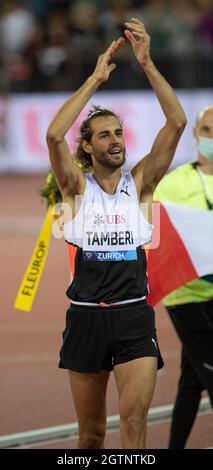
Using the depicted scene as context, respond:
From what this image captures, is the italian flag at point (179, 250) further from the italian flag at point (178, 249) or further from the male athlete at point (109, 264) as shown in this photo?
the male athlete at point (109, 264)

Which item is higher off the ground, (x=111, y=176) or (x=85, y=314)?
(x=111, y=176)

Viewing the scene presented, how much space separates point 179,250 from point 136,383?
5.96ft

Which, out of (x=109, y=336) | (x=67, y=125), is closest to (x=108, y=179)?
(x=67, y=125)

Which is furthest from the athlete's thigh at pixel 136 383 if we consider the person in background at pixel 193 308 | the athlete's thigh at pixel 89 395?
the person in background at pixel 193 308

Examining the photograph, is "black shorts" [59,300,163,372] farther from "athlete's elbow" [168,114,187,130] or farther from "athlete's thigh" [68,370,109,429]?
"athlete's elbow" [168,114,187,130]

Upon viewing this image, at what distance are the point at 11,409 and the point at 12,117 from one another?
14.5 meters

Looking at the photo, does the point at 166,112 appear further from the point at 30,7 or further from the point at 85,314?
the point at 30,7

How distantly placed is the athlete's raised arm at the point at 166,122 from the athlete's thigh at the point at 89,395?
3.38 feet

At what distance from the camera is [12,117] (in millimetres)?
22312

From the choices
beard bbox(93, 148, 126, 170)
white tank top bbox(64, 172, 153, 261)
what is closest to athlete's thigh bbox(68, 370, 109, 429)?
white tank top bbox(64, 172, 153, 261)

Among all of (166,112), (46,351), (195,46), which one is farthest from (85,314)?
(195,46)

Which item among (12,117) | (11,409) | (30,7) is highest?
(30,7)

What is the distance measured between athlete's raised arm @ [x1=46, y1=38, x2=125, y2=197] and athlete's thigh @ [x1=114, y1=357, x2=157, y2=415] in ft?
3.29

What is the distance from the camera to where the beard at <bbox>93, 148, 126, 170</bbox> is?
594cm
